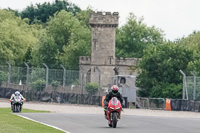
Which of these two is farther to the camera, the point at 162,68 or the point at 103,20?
the point at 103,20

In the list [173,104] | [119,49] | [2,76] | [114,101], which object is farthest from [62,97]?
[119,49]

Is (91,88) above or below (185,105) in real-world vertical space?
above

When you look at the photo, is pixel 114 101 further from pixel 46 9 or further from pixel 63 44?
pixel 46 9

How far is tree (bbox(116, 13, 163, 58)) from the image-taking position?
10625cm

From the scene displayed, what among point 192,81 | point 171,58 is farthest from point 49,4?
point 192,81

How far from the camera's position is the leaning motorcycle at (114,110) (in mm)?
23703

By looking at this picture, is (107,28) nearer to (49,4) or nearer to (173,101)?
(173,101)

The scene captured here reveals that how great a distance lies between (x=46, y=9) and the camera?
146 meters

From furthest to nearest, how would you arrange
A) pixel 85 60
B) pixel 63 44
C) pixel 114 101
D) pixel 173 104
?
pixel 63 44 → pixel 85 60 → pixel 173 104 → pixel 114 101

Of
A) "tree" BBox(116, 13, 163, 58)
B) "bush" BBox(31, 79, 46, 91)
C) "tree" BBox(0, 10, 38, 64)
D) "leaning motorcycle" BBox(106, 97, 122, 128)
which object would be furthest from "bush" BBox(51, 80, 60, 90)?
"tree" BBox(116, 13, 163, 58)

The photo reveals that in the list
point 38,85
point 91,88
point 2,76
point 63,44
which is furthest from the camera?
point 63,44

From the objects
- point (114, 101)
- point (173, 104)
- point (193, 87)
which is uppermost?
point (193, 87)

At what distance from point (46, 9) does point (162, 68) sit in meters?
81.7

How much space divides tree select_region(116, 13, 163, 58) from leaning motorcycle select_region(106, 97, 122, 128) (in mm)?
80272
